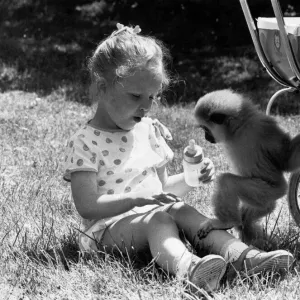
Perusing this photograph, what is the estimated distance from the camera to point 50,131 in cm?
573

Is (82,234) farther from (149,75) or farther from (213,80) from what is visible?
(213,80)

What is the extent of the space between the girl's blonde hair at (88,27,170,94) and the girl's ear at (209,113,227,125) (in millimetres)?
369

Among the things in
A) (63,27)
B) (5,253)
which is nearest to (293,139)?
(5,253)

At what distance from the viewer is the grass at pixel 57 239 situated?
9.10ft

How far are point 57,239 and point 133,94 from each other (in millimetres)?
878

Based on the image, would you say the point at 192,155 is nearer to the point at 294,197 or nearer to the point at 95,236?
the point at 95,236

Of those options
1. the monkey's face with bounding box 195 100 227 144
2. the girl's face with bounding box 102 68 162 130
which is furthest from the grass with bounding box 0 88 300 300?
the girl's face with bounding box 102 68 162 130

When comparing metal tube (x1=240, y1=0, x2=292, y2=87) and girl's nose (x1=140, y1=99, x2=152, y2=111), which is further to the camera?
Result: metal tube (x1=240, y1=0, x2=292, y2=87)

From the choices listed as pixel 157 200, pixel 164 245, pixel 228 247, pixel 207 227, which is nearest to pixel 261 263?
pixel 228 247

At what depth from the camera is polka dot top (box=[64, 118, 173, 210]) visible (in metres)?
3.14

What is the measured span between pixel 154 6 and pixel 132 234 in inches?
283

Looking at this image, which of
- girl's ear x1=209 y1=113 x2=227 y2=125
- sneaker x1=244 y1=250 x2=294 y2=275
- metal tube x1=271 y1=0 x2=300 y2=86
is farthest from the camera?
girl's ear x1=209 y1=113 x2=227 y2=125

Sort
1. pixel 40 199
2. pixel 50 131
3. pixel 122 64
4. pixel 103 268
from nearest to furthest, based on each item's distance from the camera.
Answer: pixel 103 268
pixel 122 64
pixel 40 199
pixel 50 131

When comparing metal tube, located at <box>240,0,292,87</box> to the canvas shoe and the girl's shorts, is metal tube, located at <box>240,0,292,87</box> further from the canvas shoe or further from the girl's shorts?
the canvas shoe
